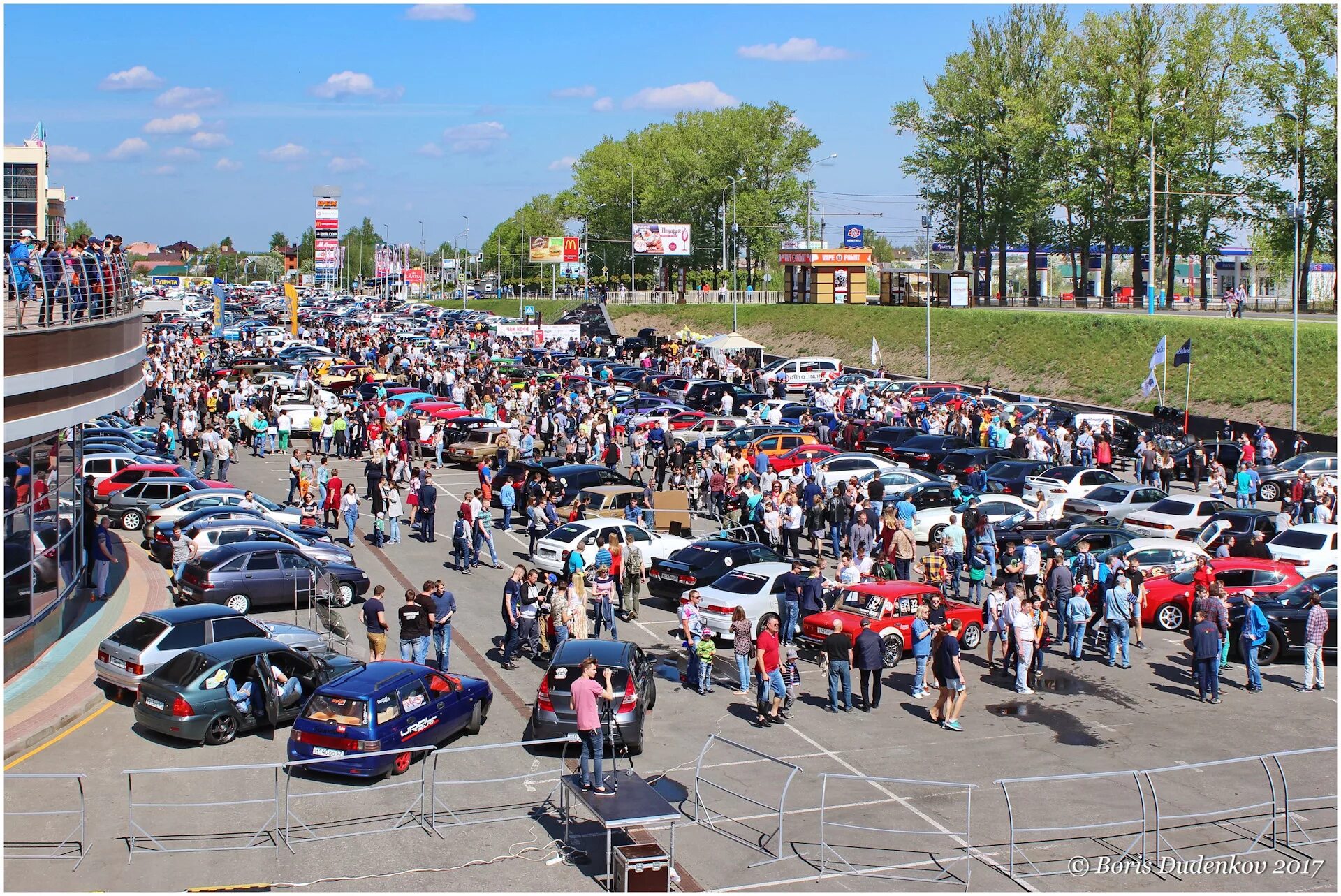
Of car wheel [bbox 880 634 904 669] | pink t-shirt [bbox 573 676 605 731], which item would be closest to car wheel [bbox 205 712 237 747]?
pink t-shirt [bbox 573 676 605 731]

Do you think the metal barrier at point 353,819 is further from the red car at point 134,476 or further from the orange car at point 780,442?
the orange car at point 780,442

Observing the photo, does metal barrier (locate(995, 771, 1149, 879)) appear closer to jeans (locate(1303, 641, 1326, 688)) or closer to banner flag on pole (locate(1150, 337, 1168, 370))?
jeans (locate(1303, 641, 1326, 688))

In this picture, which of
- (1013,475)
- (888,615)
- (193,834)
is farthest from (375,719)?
(1013,475)

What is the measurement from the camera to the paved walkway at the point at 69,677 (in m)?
16.7

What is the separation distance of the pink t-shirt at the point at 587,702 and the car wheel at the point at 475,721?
2.37 m

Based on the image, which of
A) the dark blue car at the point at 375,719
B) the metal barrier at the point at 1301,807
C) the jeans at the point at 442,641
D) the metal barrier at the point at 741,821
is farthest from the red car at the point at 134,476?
the metal barrier at the point at 1301,807

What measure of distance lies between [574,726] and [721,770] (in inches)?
74.0

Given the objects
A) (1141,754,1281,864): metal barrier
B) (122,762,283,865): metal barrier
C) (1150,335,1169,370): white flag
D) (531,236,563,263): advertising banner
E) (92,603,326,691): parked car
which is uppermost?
(531,236,563,263): advertising banner

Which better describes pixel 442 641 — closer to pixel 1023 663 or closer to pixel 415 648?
pixel 415 648

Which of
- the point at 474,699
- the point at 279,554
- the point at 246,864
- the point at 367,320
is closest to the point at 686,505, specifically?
the point at 279,554

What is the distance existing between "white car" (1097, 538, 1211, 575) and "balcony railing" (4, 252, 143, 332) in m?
17.7

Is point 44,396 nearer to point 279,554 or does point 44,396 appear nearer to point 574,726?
point 279,554

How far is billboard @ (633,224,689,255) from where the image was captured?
99.6 meters

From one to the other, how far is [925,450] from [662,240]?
6463cm
